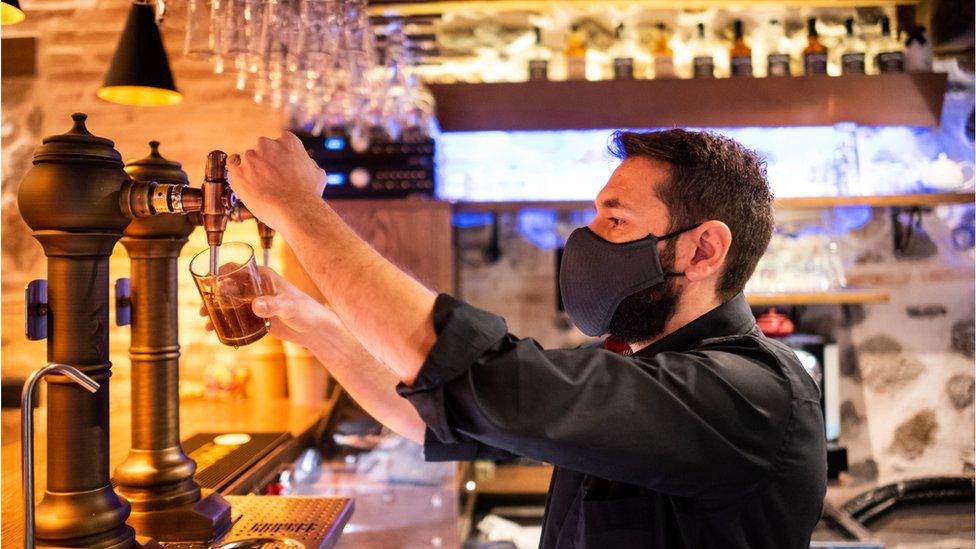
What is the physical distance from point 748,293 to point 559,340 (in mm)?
986

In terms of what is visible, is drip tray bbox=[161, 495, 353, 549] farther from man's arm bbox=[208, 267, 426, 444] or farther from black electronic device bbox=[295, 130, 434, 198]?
black electronic device bbox=[295, 130, 434, 198]

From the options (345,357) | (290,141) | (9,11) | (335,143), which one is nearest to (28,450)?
(290,141)

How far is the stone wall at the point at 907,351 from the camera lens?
3.76 m

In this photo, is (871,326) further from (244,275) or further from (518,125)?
(244,275)

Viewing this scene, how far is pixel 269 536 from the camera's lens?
1.25 m

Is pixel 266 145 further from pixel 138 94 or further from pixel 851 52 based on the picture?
pixel 851 52

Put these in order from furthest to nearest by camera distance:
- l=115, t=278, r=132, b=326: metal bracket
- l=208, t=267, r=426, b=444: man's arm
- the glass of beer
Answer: l=208, t=267, r=426, b=444: man's arm
l=115, t=278, r=132, b=326: metal bracket
the glass of beer

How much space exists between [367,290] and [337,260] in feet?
0.21

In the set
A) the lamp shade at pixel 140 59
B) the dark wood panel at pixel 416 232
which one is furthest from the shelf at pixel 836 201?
the lamp shade at pixel 140 59

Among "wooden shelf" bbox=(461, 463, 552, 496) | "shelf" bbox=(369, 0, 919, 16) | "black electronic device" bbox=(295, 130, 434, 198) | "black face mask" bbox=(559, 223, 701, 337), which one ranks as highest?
"shelf" bbox=(369, 0, 919, 16)

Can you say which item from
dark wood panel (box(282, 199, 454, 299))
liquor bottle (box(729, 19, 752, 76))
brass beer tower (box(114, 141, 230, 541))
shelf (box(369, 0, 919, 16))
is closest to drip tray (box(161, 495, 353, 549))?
brass beer tower (box(114, 141, 230, 541))

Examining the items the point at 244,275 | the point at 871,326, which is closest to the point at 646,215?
the point at 244,275

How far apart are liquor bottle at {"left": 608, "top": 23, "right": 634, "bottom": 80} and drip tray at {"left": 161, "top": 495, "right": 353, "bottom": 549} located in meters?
2.64

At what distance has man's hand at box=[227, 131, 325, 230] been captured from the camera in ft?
3.20
